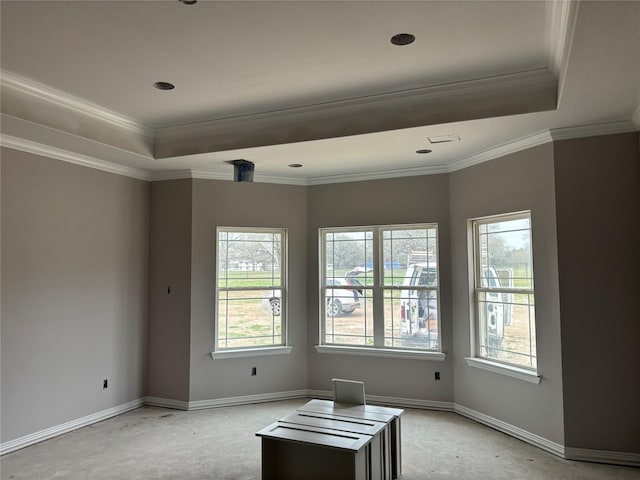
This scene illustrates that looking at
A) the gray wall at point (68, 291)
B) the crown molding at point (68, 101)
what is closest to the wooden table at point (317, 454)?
the gray wall at point (68, 291)

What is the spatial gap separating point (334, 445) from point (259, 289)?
291cm

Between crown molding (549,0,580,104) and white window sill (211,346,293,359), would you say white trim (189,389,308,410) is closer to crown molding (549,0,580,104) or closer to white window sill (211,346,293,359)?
white window sill (211,346,293,359)

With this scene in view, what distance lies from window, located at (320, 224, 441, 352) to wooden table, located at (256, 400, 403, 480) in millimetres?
1852

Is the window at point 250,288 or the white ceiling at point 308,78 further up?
the white ceiling at point 308,78

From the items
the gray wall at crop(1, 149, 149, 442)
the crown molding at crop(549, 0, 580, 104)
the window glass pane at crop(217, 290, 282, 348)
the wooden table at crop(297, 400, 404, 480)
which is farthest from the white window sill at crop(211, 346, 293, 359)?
the crown molding at crop(549, 0, 580, 104)

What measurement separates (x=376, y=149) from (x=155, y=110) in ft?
6.73

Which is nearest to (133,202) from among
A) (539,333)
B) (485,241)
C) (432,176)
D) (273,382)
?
(273,382)

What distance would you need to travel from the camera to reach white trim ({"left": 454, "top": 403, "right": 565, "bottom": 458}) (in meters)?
3.74

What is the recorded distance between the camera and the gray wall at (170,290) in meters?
5.09

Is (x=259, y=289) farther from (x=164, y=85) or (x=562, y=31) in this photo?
(x=562, y=31)

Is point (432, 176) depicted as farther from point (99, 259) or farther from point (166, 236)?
point (99, 259)

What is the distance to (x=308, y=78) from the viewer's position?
132 inches

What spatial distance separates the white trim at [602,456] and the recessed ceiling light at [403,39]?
3.40 meters

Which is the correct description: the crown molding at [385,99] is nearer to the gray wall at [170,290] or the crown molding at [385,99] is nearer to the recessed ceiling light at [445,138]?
the recessed ceiling light at [445,138]
